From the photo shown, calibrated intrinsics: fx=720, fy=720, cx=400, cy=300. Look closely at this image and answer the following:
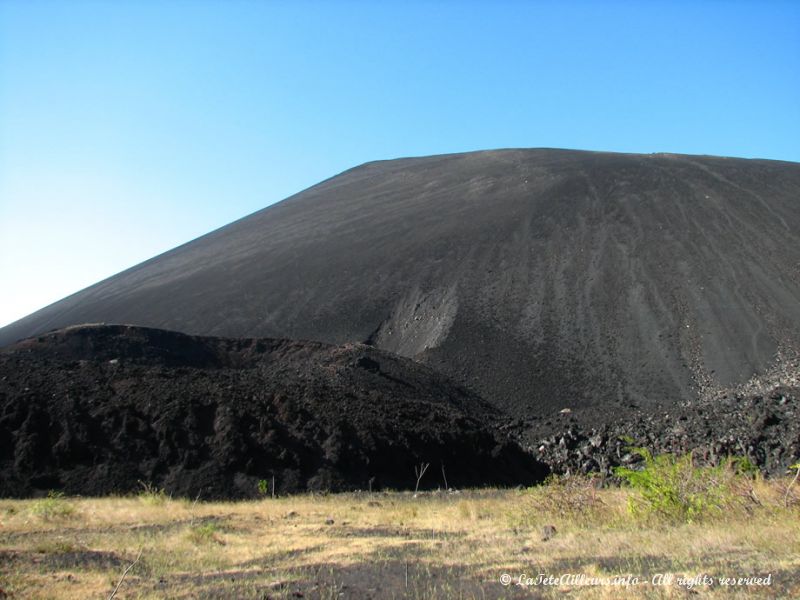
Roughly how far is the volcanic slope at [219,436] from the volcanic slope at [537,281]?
1040cm

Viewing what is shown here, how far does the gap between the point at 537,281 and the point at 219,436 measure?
26.2m

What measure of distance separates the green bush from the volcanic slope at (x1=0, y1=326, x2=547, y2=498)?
7479 millimetres

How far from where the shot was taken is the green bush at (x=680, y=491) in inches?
351

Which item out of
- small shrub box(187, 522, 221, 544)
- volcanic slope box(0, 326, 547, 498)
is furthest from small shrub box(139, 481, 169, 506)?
small shrub box(187, 522, 221, 544)

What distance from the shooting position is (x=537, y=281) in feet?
127

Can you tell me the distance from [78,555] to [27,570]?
82 cm

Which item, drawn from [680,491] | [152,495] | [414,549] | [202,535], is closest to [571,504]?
[680,491]

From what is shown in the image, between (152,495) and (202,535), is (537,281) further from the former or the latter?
(202,535)

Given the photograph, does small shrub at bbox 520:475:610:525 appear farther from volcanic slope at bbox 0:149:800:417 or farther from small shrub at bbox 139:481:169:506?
volcanic slope at bbox 0:149:800:417

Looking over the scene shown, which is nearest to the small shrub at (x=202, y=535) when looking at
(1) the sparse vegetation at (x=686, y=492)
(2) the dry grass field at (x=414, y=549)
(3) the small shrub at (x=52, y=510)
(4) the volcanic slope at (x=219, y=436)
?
(2) the dry grass field at (x=414, y=549)

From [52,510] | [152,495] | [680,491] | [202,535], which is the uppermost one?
[52,510]

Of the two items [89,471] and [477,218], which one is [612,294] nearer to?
[477,218]

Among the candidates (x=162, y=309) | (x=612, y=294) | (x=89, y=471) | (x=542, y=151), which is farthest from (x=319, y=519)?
(x=542, y=151)

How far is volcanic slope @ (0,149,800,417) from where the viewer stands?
30.8m
